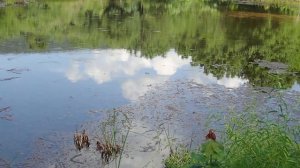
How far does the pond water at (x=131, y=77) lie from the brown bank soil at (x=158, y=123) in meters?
0.03

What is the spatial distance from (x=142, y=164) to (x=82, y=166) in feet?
4.08

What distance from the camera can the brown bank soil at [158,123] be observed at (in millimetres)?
8938

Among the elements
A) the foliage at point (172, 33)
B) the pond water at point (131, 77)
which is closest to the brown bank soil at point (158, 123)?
the pond water at point (131, 77)

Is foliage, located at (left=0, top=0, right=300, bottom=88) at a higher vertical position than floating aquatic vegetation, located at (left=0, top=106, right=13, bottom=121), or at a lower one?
higher

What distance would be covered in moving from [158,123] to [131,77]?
4.94m

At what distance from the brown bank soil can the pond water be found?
0.09 ft

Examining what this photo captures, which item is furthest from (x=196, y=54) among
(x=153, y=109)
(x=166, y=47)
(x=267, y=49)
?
(x=153, y=109)

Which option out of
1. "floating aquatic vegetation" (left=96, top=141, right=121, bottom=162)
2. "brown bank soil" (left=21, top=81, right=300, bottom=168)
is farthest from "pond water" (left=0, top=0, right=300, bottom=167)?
"floating aquatic vegetation" (left=96, top=141, right=121, bottom=162)

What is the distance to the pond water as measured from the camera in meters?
9.98

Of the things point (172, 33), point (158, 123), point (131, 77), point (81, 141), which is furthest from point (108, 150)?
point (172, 33)

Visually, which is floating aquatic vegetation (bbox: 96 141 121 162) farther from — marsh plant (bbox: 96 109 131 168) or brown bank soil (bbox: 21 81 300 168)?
brown bank soil (bbox: 21 81 300 168)

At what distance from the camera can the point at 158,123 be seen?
1095 cm

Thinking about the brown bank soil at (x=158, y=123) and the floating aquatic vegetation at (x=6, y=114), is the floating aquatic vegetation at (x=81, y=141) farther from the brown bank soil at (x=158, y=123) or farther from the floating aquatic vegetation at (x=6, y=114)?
→ the floating aquatic vegetation at (x=6, y=114)

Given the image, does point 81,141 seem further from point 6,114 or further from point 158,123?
point 6,114
